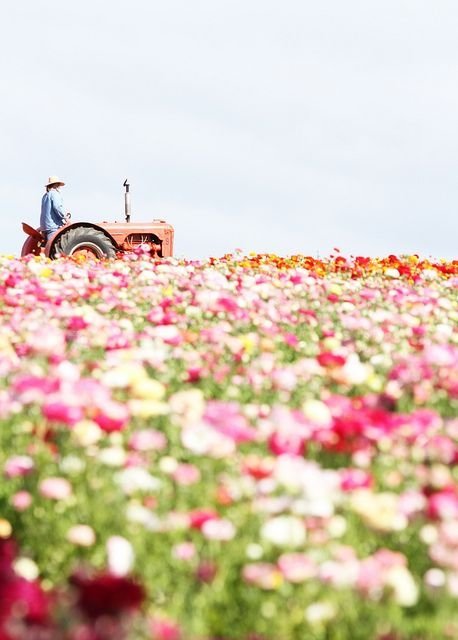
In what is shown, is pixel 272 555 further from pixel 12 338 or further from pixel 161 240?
pixel 161 240

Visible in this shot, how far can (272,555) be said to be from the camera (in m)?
2.97

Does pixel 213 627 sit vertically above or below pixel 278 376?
below

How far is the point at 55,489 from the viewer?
329cm

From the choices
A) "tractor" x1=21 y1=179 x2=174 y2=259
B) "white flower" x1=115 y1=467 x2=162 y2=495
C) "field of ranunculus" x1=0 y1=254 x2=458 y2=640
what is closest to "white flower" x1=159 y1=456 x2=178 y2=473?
"field of ranunculus" x1=0 y1=254 x2=458 y2=640

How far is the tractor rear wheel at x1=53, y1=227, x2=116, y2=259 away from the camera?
14859mm

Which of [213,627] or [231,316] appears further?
[231,316]

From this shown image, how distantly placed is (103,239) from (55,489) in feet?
40.1

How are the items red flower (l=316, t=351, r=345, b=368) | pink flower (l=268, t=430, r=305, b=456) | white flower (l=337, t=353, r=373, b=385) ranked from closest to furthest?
pink flower (l=268, t=430, r=305, b=456) < white flower (l=337, t=353, r=373, b=385) < red flower (l=316, t=351, r=345, b=368)

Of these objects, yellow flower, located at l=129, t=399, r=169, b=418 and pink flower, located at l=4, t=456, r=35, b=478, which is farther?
yellow flower, located at l=129, t=399, r=169, b=418

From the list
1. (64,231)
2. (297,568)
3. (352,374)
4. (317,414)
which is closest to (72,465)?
(317,414)

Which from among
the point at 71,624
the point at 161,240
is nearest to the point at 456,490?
the point at 71,624

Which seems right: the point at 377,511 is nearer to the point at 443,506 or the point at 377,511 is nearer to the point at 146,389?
the point at 443,506

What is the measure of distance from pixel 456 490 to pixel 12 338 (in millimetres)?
3691

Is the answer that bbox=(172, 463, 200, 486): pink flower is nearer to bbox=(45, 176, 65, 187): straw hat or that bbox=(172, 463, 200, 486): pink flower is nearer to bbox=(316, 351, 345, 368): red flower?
bbox=(316, 351, 345, 368): red flower
